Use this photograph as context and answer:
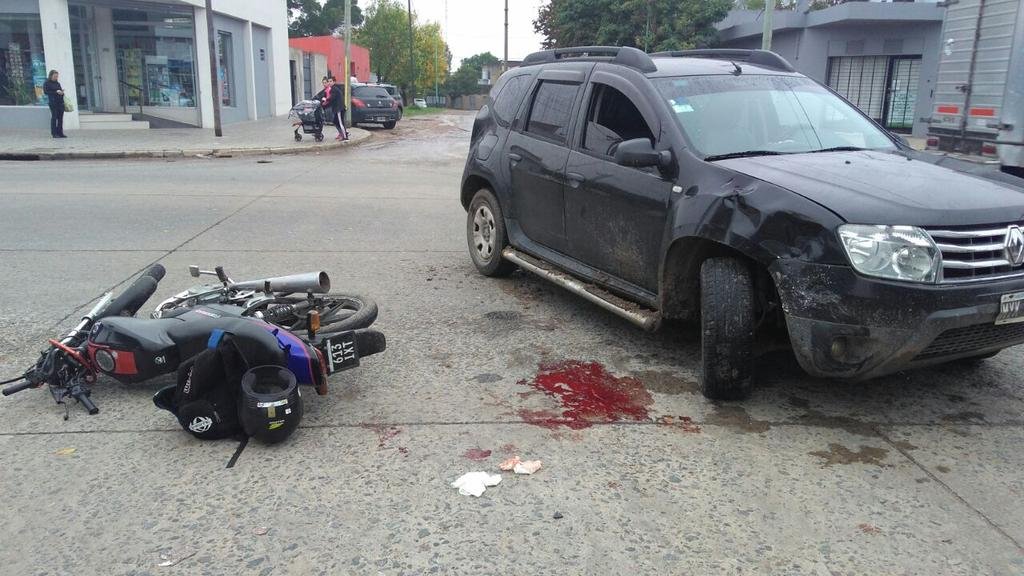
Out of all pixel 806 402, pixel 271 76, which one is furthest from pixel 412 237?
pixel 271 76

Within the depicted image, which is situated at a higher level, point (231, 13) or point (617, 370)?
point (231, 13)

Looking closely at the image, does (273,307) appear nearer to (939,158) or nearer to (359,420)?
(359,420)

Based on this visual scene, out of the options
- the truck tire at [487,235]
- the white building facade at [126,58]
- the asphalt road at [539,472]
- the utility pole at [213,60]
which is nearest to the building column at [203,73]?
the white building facade at [126,58]

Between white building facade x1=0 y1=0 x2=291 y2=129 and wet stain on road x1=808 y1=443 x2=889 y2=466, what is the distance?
24325mm

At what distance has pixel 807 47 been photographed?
29250 mm

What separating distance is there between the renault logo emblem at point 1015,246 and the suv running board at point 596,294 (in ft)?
5.94

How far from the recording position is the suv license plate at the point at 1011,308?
3730mm

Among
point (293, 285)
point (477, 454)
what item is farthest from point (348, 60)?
point (477, 454)

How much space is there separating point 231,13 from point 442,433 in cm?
2932

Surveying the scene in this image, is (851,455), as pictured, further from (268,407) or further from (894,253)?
(268,407)

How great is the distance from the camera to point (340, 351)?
14.0ft

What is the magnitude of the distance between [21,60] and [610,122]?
79.3ft

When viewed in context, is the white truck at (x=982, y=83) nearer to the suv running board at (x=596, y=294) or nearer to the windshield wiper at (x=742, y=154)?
the windshield wiper at (x=742, y=154)

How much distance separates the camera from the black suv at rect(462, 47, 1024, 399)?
12.1ft
